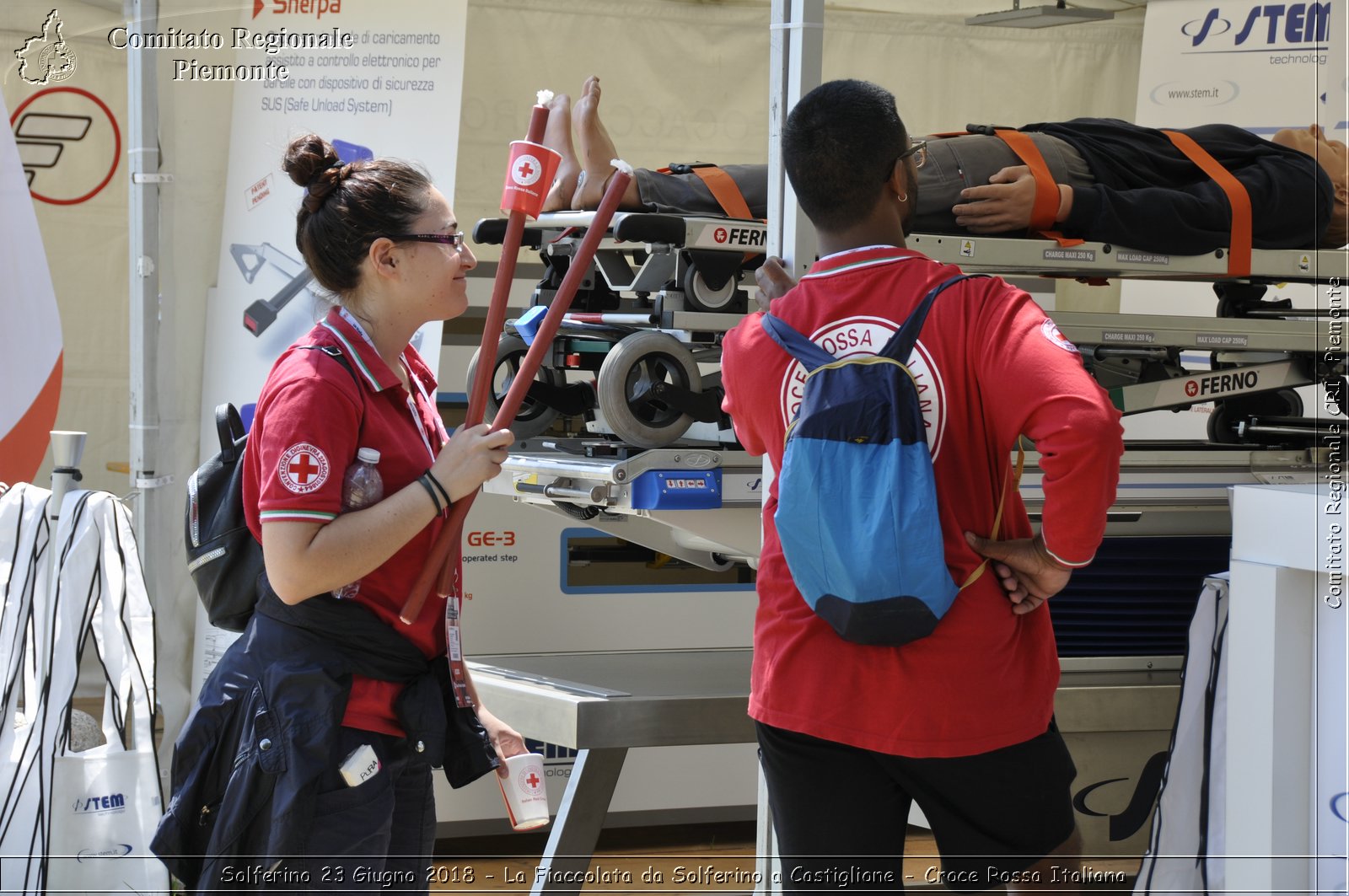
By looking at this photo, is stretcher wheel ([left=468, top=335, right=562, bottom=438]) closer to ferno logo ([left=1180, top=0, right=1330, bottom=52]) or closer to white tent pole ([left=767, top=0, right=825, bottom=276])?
white tent pole ([left=767, top=0, right=825, bottom=276])

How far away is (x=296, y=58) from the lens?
13.8ft

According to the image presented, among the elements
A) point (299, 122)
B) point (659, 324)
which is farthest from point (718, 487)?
point (299, 122)

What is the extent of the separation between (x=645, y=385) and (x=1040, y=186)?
42.2 inches

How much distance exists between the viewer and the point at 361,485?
191cm

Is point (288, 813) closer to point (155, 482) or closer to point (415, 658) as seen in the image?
point (415, 658)

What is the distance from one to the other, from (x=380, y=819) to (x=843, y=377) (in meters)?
0.92

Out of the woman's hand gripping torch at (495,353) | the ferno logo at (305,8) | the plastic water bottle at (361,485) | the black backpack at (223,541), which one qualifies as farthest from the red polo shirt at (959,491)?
the ferno logo at (305,8)

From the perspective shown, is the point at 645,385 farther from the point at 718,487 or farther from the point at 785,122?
the point at 785,122

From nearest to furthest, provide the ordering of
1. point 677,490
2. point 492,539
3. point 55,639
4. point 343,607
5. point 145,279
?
point 343,607, point 677,490, point 55,639, point 145,279, point 492,539

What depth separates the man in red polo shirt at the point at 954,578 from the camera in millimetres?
1847

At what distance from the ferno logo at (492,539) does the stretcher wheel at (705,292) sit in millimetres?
1874

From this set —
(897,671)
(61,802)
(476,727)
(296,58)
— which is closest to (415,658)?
(476,727)

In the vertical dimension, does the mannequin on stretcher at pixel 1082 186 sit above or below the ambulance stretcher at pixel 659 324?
above

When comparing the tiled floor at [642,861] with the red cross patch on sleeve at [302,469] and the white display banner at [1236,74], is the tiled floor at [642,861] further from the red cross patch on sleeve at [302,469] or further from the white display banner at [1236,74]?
the red cross patch on sleeve at [302,469]
